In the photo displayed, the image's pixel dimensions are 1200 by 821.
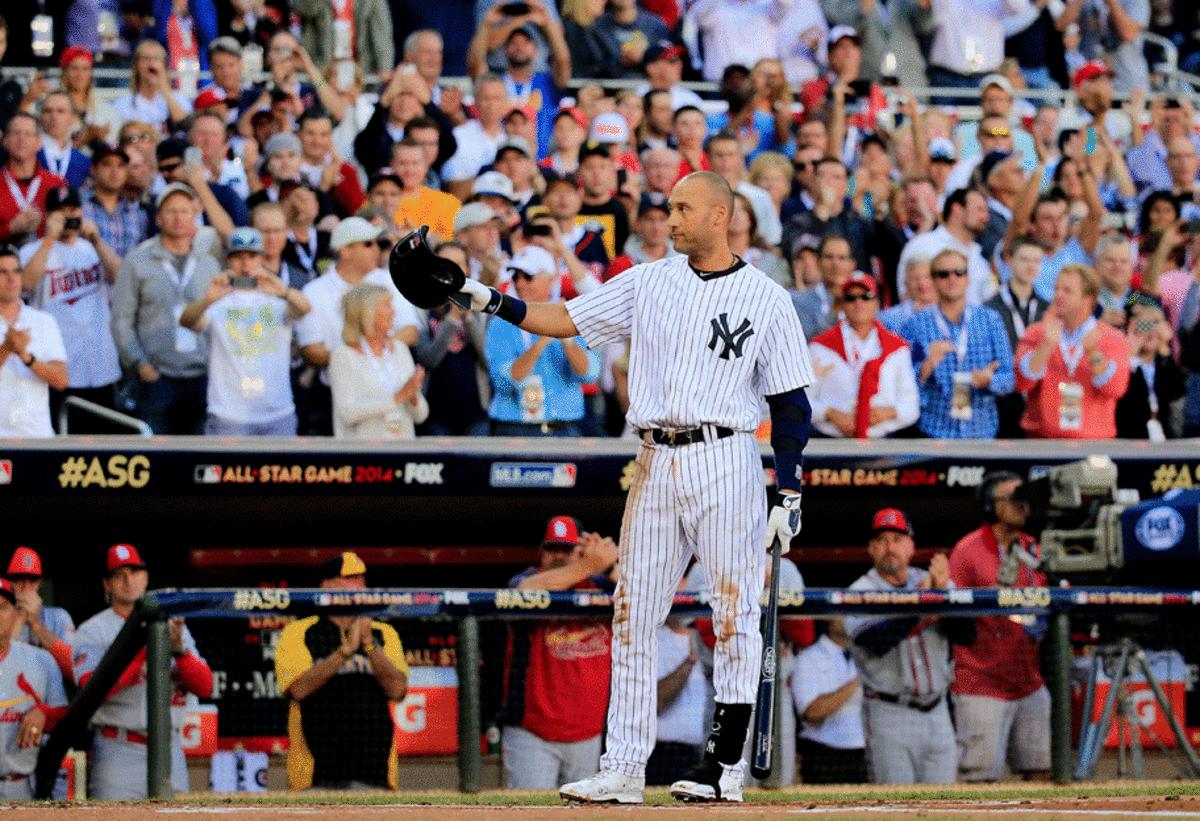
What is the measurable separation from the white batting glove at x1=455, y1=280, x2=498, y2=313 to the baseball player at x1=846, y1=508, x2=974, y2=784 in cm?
253

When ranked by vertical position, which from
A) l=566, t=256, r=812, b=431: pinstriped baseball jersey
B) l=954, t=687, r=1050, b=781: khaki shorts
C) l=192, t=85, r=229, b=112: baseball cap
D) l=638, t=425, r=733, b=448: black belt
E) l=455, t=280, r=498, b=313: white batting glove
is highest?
l=192, t=85, r=229, b=112: baseball cap

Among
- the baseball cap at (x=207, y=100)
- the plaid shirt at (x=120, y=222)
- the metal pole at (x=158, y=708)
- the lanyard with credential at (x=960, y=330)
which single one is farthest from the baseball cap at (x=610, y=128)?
the metal pole at (x=158, y=708)

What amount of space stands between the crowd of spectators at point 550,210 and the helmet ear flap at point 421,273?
3536 mm

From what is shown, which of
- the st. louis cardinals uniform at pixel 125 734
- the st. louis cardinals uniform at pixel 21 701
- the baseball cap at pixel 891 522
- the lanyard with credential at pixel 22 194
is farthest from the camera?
the lanyard with credential at pixel 22 194

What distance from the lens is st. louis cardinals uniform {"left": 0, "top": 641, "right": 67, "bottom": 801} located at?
7.30 meters

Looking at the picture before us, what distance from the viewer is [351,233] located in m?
9.40

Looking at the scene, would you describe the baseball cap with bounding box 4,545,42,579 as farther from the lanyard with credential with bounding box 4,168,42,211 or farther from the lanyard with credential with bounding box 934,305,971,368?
the lanyard with credential with bounding box 934,305,971,368

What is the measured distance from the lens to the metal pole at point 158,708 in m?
6.82

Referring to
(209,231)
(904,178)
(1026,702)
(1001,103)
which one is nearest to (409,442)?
(209,231)

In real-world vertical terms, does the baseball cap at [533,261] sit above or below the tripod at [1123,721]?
above

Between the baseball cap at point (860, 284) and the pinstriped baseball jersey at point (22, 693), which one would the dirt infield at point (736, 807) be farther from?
the baseball cap at point (860, 284)

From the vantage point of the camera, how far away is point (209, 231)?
9586mm

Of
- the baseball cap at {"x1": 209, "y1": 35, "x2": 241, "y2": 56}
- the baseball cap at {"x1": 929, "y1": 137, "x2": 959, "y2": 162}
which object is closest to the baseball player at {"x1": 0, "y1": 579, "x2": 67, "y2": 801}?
the baseball cap at {"x1": 209, "y1": 35, "x2": 241, "y2": 56}

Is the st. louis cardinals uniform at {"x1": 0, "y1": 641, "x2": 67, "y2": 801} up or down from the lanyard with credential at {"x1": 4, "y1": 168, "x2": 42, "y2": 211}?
down
